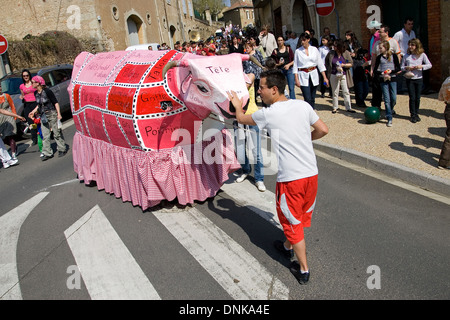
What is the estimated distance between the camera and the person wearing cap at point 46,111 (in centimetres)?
785

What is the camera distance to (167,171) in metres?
4.86

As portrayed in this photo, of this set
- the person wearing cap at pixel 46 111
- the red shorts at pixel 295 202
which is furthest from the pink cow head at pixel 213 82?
the person wearing cap at pixel 46 111

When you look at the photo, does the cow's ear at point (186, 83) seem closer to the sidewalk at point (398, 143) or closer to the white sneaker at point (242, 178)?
the white sneaker at point (242, 178)

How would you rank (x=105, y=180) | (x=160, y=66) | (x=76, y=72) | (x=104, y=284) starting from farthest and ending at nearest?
(x=76, y=72), (x=105, y=180), (x=160, y=66), (x=104, y=284)

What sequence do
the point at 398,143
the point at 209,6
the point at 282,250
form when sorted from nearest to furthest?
the point at 282,250
the point at 398,143
the point at 209,6

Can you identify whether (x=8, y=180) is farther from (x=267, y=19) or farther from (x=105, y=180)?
(x=267, y=19)

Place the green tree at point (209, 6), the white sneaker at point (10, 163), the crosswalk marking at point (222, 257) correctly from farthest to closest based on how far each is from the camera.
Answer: the green tree at point (209, 6) → the white sneaker at point (10, 163) → the crosswalk marking at point (222, 257)

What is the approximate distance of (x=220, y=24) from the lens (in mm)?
67125

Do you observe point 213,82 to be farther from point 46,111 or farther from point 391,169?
point 46,111

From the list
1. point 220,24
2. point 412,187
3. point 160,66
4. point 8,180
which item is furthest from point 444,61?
point 220,24

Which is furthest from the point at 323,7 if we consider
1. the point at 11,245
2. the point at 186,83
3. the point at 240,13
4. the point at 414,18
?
the point at 240,13

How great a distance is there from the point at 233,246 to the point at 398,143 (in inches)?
163

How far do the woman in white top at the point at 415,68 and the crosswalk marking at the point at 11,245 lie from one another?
287 inches
